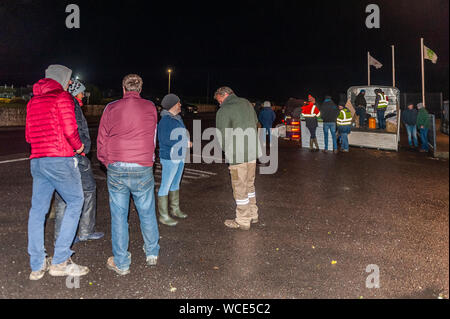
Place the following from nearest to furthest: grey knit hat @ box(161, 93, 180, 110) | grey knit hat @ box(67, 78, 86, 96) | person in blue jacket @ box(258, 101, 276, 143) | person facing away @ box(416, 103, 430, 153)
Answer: grey knit hat @ box(67, 78, 86, 96)
grey knit hat @ box(161, 93, 180, 110)
person facing away @ box(416, 103, 430, 153)
person in blue jacket @ box(258, 101, 276, 143)

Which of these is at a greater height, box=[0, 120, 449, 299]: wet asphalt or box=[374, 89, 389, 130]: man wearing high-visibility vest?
box=[374, 89, 389, 130]: man wearing high-visibility vest

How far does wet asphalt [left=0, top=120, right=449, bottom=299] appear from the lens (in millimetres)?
3832

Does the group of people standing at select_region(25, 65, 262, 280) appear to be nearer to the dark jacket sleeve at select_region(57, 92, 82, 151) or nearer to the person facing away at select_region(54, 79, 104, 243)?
the dark jacket sleeve at select_region(57, 92, 82, 151)

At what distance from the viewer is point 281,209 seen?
682 centimetres

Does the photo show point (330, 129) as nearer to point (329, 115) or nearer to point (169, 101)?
point (329, 115)

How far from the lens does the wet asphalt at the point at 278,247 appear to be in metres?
3.83

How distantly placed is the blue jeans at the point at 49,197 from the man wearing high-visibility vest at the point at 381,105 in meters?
15.3

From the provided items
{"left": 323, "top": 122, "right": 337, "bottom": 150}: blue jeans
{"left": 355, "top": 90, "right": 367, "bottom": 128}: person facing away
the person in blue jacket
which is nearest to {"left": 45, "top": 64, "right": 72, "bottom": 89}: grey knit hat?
{"left": 323, "top": 122, "right": 337, "bottom": 150}: blue jeans

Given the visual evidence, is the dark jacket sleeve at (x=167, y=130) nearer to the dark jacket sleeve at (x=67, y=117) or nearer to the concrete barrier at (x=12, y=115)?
the dark jacket sleeve at (x=67, y=117)

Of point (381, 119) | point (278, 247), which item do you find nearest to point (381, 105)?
point (381, 119)

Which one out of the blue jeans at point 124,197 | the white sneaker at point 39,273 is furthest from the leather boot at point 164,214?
the white sneaker at point 39,273
